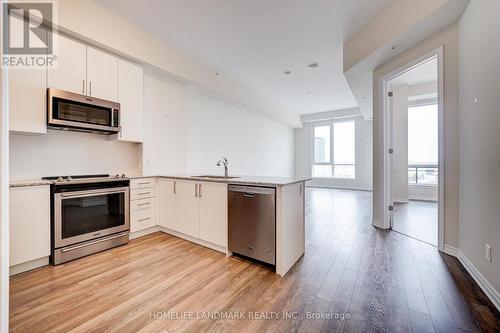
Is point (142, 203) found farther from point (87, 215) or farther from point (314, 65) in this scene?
point (314, 65)

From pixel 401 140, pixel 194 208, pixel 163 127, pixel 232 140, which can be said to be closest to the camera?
pixel 194 208

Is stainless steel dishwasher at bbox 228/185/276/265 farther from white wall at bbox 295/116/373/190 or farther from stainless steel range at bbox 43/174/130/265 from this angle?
white wall at bbox 295/116/373/190

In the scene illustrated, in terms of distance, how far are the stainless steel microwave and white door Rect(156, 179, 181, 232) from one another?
1.04m

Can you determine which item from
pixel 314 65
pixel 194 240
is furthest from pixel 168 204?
pixel 314 65

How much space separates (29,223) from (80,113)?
4.31 ft

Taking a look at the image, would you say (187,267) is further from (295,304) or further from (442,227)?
(442,227)

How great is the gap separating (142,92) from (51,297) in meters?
2.75

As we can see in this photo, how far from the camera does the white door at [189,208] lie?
292 centimetres

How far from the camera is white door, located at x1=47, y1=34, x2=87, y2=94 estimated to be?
2408 mm

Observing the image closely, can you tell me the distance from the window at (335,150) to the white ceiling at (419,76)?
117 inches

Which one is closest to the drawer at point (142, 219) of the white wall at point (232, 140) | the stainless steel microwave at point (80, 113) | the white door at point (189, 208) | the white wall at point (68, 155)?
the white door at point (189, 208)

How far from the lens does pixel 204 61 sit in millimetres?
4094

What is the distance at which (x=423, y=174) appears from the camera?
6.23 m

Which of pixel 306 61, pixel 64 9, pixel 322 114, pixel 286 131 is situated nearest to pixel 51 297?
pixel 64 9
